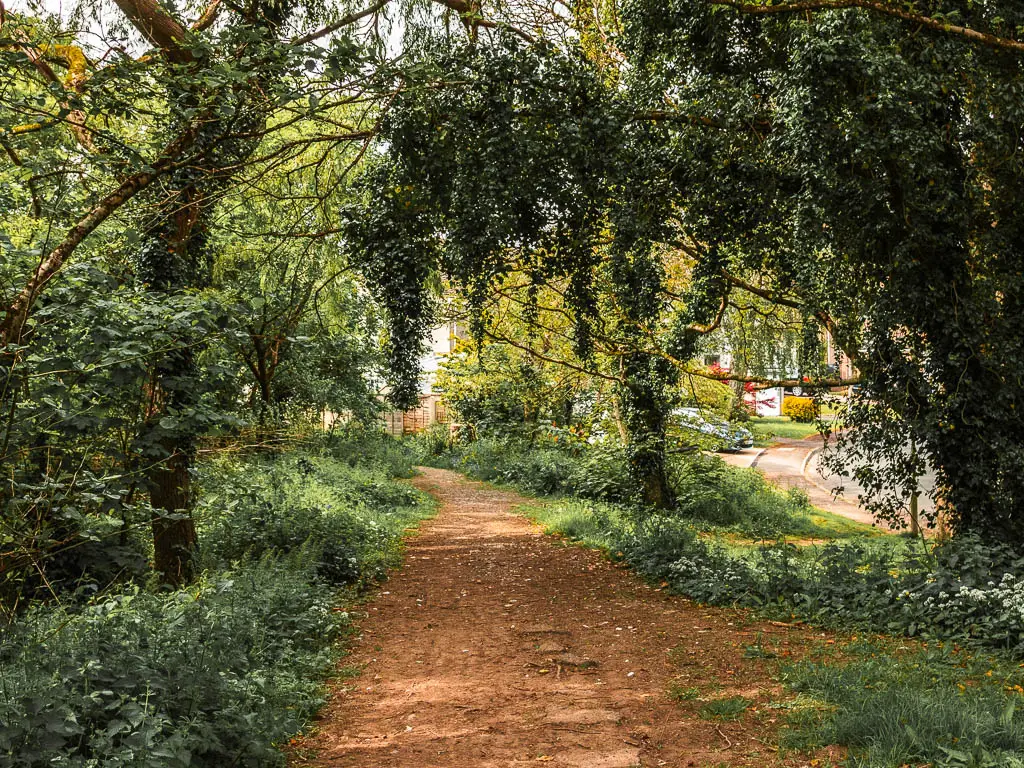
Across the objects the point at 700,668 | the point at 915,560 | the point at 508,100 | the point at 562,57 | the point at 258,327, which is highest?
the point at 562,57

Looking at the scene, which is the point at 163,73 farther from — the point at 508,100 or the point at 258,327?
the point at 258,327

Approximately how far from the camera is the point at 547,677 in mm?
5723

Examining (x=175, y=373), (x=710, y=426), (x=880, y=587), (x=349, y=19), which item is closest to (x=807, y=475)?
(x=710, y=426)

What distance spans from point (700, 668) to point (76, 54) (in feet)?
24.6

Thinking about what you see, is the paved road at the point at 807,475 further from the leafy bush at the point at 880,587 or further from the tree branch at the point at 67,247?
the tree branch at the point at 67,247

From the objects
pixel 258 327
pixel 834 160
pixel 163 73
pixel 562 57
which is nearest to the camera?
pixel 163 73

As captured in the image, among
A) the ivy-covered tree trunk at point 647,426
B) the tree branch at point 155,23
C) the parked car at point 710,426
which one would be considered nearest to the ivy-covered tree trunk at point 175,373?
the tree branch at point 155,23

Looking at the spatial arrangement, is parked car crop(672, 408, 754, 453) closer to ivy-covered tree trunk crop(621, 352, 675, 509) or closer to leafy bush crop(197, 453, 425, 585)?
ivy-covered tree trunk crop(621, 352, 675, 509)

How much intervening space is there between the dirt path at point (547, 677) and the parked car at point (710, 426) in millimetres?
5217

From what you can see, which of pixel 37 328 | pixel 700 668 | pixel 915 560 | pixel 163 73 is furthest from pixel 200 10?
pixel 915 560

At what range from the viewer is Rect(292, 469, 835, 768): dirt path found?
438 centimetres

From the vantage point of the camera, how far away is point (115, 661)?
13.0 feet

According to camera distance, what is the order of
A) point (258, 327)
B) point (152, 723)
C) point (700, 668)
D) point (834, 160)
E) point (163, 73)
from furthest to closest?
point (258, 327), point (834, 160), point (700, 668), point (163, 73), point (152, 723)

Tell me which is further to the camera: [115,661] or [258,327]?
[258,327]
